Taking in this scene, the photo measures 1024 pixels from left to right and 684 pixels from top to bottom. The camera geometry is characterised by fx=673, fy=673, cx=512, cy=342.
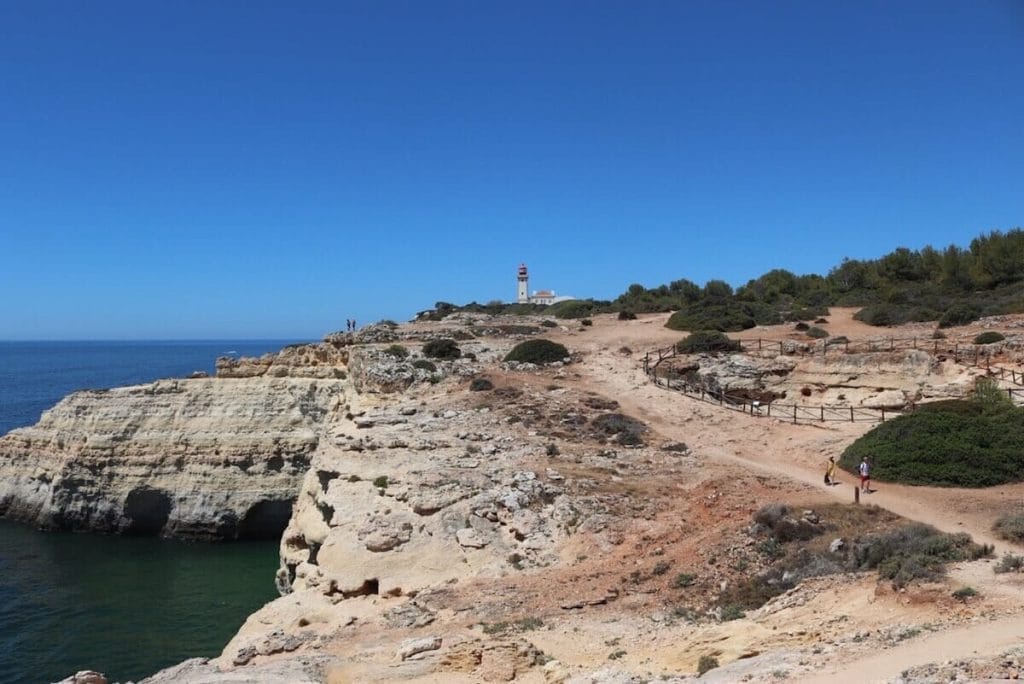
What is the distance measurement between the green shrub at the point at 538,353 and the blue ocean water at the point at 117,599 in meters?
15.0

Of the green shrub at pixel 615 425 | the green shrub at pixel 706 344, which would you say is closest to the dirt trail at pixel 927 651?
the green shrub at pixel 615 425

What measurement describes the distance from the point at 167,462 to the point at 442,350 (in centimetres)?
1700

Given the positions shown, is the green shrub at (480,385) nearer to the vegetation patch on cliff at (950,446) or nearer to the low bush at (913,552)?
the vegetation patch on cliff at (950,446)

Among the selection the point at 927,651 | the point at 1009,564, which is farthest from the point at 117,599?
the point at 1009,564

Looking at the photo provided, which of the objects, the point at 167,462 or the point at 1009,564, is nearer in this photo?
the point at 1009,564

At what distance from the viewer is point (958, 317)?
34750 millimetres

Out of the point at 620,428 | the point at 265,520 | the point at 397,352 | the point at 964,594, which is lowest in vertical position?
the point at 265,520

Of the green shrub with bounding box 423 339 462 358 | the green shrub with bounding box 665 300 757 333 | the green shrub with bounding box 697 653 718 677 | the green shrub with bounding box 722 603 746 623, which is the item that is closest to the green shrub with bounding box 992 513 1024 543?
the green shrub with bounding box 722 603 746 623

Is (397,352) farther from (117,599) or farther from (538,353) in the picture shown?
(117,599)

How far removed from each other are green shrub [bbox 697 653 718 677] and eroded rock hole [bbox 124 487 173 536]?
113 ft

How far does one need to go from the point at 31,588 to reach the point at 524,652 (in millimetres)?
26410

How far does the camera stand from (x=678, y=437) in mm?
23625

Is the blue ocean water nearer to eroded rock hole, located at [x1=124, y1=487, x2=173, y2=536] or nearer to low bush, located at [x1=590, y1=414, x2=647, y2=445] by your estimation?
eroded rock hole, located at [x1=124, y1=487, x2=173, y2=536]

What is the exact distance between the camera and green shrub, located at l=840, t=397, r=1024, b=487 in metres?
17.4
